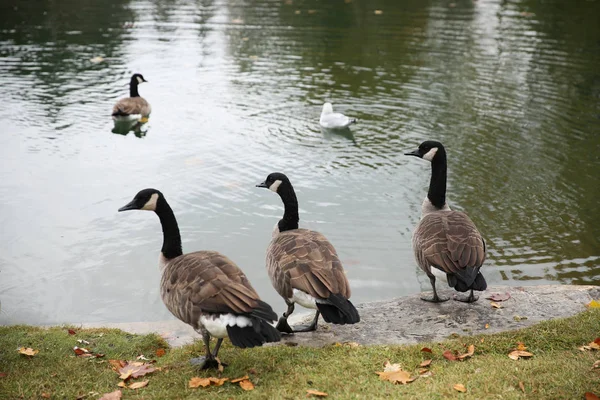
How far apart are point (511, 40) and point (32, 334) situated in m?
20.3

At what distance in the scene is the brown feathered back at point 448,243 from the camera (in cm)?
612

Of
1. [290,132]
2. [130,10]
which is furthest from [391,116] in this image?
[130,10]

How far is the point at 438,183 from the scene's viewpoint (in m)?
7.74

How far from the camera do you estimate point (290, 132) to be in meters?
13.5

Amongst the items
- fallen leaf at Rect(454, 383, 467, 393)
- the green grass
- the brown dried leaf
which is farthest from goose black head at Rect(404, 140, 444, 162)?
fallen leaf at Rect(454, 383, 467, 393)

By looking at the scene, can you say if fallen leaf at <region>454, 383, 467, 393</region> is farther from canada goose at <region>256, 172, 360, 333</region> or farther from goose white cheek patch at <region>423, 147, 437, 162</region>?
goose white cheek patch at <region>423, 147, 437, 162</region>

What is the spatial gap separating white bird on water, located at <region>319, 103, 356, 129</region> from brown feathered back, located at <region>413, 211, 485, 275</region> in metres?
6.50

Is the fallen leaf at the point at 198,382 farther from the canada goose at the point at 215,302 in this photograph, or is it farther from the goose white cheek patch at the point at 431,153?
the goose white cheek patch at the point at 431,153

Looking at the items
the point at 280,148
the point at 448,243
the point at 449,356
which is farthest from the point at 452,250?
the point at 280,148

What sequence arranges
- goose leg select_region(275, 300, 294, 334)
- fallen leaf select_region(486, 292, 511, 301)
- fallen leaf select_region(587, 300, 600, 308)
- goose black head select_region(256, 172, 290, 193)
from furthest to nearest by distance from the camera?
goose black head select_region(256, 172, 290, 193), fallen leaf select_region(486, 292, 511, 301), fallen leaf select_region(587, 300, 600, 308), goose leg select_region(275, 300, 294, 334)

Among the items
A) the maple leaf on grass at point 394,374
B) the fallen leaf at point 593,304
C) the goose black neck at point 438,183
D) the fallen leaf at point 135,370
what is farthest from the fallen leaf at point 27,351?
the fallen leaf at point 593,304

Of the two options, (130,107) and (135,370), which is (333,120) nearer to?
(130,107)

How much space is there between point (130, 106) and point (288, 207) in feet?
28.2

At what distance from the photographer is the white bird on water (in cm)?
1320
